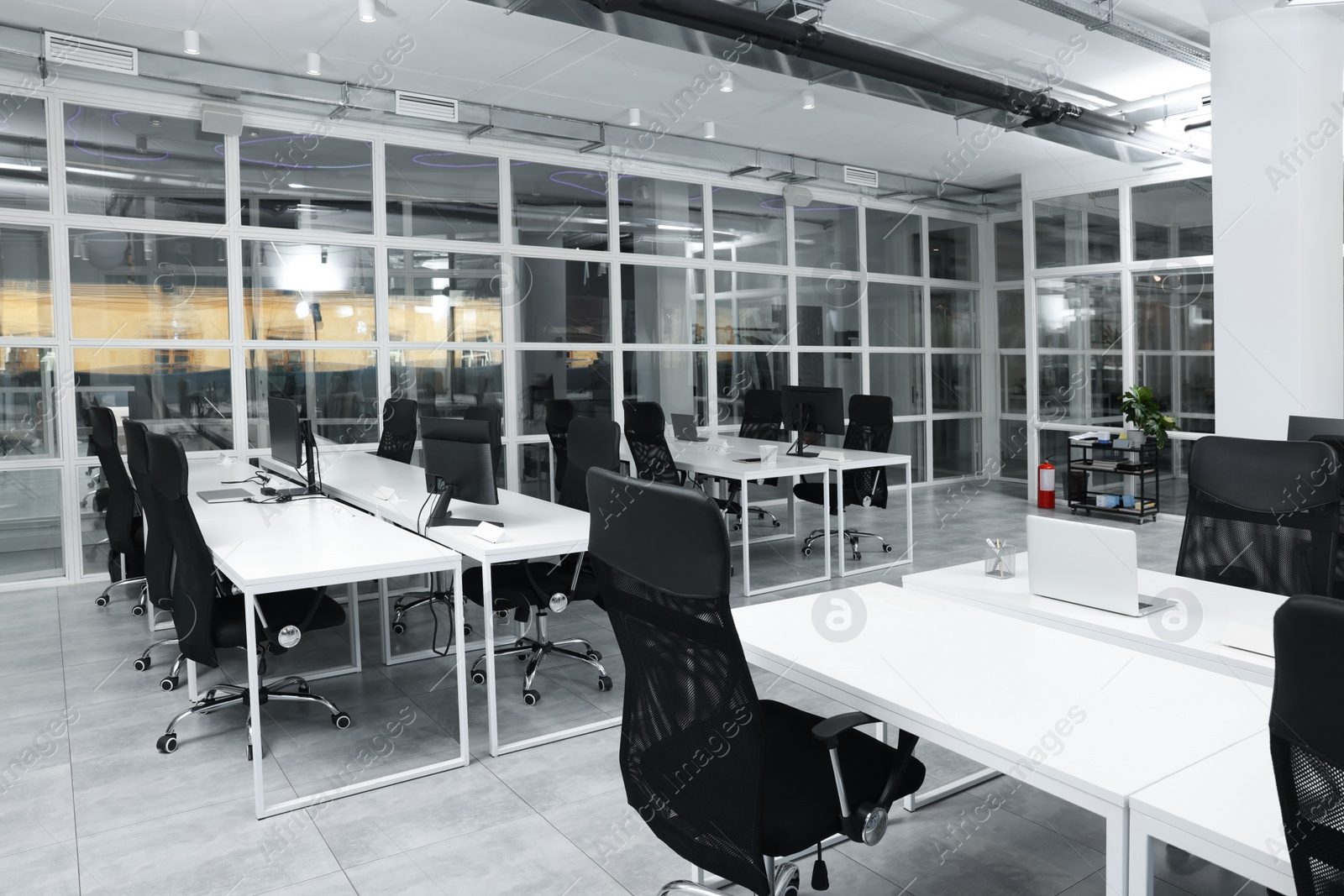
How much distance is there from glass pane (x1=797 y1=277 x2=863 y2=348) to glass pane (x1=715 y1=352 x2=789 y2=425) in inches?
17.1

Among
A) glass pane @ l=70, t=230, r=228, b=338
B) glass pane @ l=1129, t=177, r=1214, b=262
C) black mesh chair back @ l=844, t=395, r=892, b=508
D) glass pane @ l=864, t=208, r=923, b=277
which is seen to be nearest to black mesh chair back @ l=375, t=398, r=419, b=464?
glass pane @ l=70, t=230, r=228, b=338

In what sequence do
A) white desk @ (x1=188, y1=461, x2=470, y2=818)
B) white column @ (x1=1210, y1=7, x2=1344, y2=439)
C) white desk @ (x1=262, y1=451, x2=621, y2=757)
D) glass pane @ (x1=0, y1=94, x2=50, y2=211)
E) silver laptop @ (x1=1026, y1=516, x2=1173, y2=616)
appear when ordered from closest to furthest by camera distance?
1. silver laptop @ (x1=1026, y1=516, x2=1173, y2=616)
2. white desk @ (x1=188, y1=461, x2=470, y2=818)
3. white desk @ (x1=262, y1=451, x2=621, y2=757)
4. white column @ (x1=1210, y1=7, x2=1344, y2=439)
5. glass pane @ (x1=0, y1=94, x2=50, y2=211)

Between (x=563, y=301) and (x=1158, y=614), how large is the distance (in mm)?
6723

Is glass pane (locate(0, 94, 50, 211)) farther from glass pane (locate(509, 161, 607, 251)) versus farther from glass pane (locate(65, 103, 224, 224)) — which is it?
glass pane (locate(509, 161, 607, 251))

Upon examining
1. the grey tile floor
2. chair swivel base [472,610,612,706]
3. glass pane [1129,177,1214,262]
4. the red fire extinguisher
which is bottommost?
the grey tile floor

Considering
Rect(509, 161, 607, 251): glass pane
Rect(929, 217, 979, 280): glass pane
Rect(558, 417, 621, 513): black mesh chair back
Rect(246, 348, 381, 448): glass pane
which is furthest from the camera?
Rect(929, 217, 979, 280): glass pane

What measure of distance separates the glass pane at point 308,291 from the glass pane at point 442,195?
486mm

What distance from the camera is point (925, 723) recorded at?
5.96 feet

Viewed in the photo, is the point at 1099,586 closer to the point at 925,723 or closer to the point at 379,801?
the point at 925,723

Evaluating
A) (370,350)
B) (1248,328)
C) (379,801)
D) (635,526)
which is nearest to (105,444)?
(370,350)

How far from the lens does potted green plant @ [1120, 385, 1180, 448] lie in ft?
28.8

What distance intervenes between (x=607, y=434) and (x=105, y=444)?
287cm

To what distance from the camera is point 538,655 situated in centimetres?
423

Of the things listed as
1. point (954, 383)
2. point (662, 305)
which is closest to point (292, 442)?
point (662, 305)
